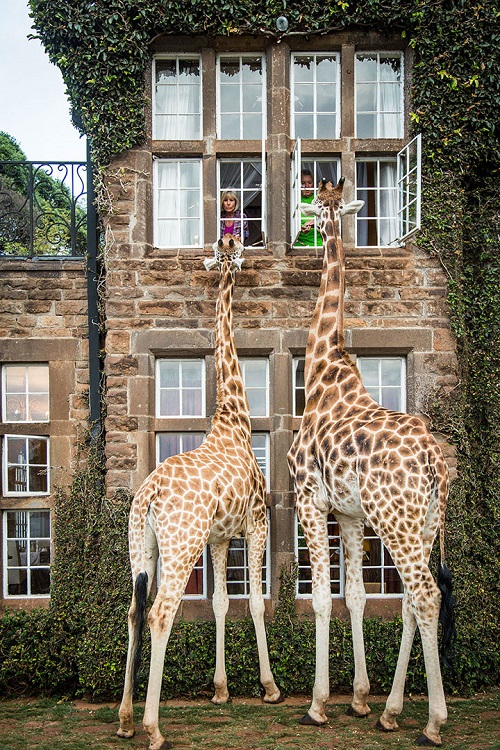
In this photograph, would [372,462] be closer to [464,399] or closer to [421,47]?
[464,399]

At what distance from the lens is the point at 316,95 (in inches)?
381

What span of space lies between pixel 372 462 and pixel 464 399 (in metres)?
2.47

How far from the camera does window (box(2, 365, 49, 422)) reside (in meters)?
9.81

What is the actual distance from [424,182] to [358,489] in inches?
146

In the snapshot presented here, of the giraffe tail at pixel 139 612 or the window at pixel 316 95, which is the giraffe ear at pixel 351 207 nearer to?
the window at pixel 316 95

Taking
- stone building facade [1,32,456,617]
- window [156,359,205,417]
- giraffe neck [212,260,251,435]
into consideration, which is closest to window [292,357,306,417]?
stone building facade [1,32,456,617]

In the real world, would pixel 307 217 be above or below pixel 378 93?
below

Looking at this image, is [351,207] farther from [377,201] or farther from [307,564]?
[307,564]

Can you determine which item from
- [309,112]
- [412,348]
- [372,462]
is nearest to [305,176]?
[309,112]

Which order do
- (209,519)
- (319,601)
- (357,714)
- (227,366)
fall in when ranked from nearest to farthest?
(209,519)
(319,601)
(357,714)
(227,366)

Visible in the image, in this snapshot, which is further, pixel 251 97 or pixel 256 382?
pixel 251 97

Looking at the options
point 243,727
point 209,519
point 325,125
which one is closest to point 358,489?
point 209,519

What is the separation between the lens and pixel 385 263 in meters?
9.32

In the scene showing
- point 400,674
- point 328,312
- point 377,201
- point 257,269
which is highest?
point 377,201
